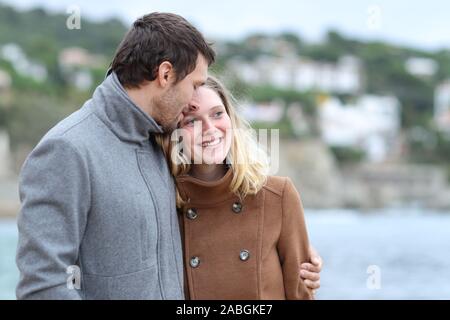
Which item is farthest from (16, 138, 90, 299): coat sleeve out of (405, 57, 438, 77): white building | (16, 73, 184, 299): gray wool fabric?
(405, 57, 438, 77): white building

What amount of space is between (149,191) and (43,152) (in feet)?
1.06

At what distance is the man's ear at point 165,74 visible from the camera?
7.63ft

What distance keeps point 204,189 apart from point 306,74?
97.5m

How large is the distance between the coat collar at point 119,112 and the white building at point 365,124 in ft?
242

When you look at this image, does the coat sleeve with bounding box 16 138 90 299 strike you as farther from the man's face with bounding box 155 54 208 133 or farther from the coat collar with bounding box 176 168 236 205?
the coat collar with bounding box 176 168 236 205

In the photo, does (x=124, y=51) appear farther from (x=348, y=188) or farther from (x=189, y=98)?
(x=348, y=188)

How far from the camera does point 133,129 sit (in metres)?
2.37

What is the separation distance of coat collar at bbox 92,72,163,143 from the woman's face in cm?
28

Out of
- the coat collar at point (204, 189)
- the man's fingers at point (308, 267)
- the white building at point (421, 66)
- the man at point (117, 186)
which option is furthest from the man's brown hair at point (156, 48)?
the white building at point (421, 66)

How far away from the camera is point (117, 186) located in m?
2.25

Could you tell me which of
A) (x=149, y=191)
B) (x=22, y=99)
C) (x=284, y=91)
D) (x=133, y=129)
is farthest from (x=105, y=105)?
(x=284, y=91)

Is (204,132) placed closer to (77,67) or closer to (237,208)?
(237,208)

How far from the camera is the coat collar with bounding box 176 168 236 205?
105 inches

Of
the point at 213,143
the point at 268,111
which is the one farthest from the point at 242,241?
the point at 268,111
